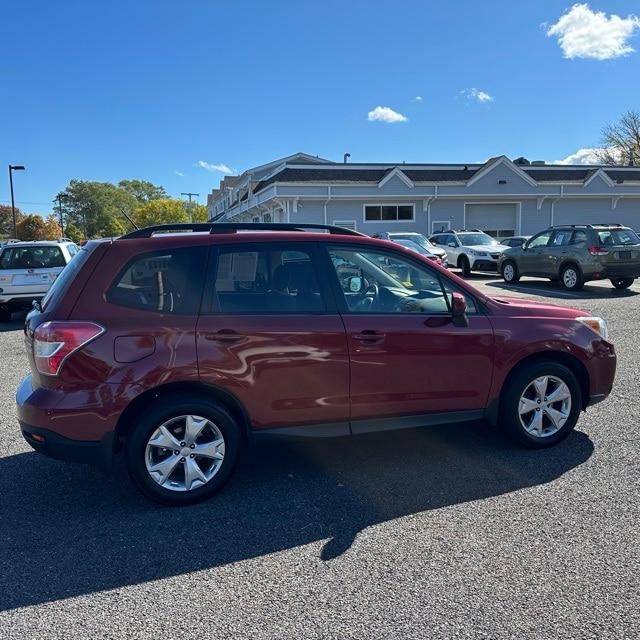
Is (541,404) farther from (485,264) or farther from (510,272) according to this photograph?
(485,264)

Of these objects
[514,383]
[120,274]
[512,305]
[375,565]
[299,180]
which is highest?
[299,180]

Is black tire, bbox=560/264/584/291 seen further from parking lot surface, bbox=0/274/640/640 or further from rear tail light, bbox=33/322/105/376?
rear tail light, bbox=33/322/105/376

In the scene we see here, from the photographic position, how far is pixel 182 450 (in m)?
3.43

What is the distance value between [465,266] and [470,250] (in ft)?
2.15

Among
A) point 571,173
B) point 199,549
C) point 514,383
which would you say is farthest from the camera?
point 571,173

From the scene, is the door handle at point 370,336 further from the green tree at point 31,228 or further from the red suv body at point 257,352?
the green tree at point 31,228

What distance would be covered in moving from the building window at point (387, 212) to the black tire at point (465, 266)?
9254mm

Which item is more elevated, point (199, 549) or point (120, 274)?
point (120, 274)

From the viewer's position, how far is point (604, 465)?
155 inches

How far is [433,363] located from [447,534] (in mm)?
1205

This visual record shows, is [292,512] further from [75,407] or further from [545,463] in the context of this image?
[545,463]

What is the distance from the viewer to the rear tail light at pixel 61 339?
3224 mm

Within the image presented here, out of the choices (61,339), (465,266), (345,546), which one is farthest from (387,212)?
(345,546)

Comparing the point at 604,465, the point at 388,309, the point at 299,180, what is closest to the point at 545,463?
the point at 604,465
